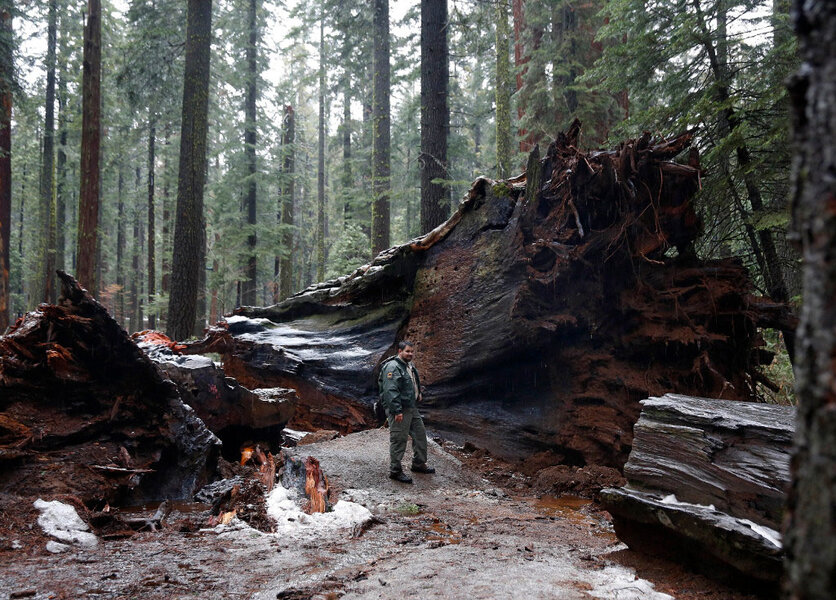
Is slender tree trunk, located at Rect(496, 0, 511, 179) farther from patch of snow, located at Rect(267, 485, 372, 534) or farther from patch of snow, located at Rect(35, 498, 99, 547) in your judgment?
patch of snow, located at Rect(35, 498, 99, 547)

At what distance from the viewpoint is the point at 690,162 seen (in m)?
6.95

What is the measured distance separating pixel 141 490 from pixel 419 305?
530cm

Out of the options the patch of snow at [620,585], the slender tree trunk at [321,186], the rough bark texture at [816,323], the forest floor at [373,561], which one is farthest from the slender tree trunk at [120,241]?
the rough bark texture at [816,323]

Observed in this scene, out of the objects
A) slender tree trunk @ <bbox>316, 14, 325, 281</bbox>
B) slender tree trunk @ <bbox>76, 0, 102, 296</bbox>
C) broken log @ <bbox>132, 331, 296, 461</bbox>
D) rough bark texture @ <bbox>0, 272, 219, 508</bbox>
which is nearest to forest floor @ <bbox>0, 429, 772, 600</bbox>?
rough bark texture @ <bbox>0, 272, 219, 508</bbox>

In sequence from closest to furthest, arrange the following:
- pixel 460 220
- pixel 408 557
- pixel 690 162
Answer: pixel 408 557 → pixel 690 162 → pixel 460 220

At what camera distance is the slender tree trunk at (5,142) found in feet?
50.5

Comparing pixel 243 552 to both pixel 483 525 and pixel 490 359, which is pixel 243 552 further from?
pixel 490 359

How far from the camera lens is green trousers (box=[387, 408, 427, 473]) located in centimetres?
686

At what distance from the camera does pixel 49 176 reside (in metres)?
24.6

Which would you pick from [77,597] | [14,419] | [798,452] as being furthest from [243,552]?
[798,452]

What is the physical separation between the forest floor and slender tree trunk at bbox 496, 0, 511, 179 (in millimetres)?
9839

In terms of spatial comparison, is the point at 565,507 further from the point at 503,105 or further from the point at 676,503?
the point at 503,105

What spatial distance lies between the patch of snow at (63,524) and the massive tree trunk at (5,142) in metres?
14.3

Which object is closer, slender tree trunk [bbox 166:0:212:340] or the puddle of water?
the puddle of water
